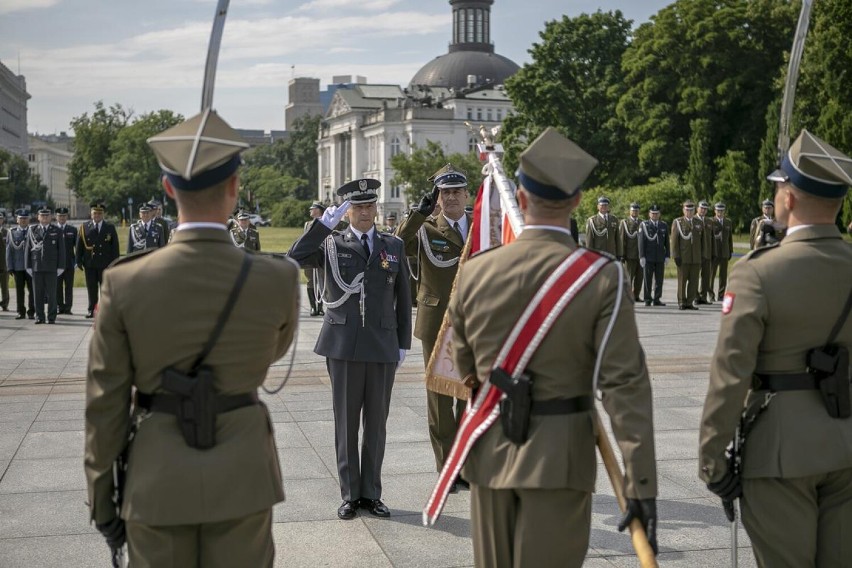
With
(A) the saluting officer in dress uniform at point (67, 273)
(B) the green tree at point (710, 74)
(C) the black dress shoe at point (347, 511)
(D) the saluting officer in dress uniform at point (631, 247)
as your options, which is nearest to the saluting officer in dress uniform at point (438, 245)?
(C) the black dress shoe at point (347, 511)

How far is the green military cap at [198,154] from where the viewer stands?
3865 mm

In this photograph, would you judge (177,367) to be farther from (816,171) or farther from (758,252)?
(816,171)

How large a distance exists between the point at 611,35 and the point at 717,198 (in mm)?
19167

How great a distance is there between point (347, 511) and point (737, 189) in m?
44.5

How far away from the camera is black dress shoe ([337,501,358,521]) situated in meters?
6.94

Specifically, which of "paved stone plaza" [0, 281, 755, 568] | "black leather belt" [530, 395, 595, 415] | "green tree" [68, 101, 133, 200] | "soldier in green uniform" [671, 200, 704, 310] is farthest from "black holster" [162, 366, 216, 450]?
"green tree" [68, 101, 133, 200]

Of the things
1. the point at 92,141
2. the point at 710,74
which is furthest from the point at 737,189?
the point at 92,141

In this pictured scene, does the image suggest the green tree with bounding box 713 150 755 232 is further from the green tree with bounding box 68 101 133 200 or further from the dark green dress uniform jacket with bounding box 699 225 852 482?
the green tree with bounding box 68 101 133 200

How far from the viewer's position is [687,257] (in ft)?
75.2

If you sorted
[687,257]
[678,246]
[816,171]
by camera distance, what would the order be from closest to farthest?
[816,171] → [687,257] → [678,246]

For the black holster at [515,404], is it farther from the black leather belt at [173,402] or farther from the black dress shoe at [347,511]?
the black dress shoe at [347,511]

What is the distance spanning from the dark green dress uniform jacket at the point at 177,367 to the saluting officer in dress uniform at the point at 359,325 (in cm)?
317

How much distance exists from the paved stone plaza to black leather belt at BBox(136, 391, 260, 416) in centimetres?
122

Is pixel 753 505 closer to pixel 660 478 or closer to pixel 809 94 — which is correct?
pixel 660 478
